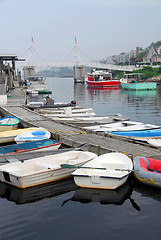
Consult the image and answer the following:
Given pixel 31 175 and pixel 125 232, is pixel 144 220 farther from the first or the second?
pixel 31 175

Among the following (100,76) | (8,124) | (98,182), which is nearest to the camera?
(98,182)

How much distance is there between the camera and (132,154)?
1271 centimetres

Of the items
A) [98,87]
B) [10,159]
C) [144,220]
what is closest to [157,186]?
[144,220]

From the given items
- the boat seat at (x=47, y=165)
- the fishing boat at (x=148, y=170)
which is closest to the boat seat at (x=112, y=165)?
the fishing boat at (x=148, y=170)

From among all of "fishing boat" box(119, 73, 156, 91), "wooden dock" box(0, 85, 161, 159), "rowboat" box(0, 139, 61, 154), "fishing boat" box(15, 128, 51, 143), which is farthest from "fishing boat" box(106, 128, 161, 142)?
"fishing boat" box(119, 73, 156, 91)

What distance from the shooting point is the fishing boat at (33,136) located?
15.8m

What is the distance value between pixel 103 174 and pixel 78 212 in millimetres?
1713

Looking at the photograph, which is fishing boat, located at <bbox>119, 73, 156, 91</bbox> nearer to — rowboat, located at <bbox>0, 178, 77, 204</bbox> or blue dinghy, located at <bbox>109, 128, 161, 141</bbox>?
blue dinghy, located at <bbox>109, 128, 161, 141</bbox>

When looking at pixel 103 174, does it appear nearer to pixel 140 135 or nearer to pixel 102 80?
pixel 140 135

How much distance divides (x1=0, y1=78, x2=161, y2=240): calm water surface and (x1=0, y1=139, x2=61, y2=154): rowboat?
2.92 meters

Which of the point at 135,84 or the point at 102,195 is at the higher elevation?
the point at 135,84

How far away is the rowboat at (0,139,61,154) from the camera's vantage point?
1411 cm

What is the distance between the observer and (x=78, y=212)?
30.5ft

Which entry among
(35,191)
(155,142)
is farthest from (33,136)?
(155,142)
